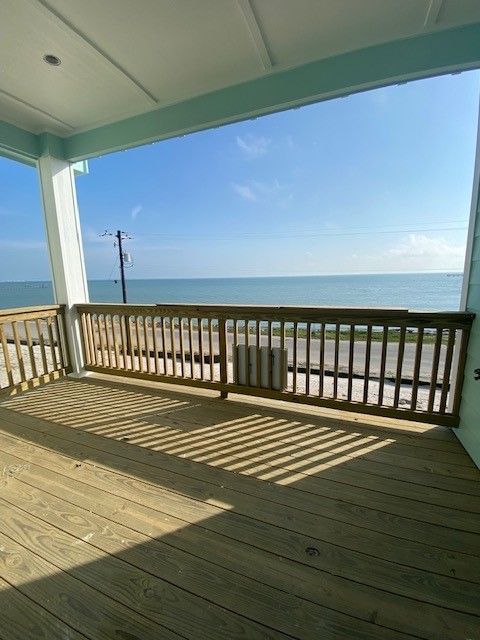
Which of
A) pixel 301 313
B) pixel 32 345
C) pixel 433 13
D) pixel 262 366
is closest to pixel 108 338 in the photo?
pixel 32 345

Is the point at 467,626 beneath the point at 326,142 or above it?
beneath

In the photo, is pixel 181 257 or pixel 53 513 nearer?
pixel 53 513

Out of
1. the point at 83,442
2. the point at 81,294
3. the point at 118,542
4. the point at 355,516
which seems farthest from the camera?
the point at 81,294

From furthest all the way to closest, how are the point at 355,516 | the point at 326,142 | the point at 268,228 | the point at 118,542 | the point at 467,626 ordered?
the point at 268,228 → the point at 326,142 → the point at 355,516 → the point at 118,542 → the point at 467,626

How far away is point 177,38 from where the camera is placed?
1.82 metres

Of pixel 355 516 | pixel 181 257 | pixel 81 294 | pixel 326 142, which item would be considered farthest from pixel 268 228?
pixel 355 516

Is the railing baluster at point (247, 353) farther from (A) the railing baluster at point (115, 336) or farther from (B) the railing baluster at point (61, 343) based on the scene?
(B) the railing baluster at point (61, 343)

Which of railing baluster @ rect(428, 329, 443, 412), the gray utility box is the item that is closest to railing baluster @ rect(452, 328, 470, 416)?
railing baluster @ rect(428, 329, 443, 412)

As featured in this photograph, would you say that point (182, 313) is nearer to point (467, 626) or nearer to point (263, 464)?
point (263, 464)

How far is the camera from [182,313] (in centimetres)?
278

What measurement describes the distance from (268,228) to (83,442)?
32325 millimetres

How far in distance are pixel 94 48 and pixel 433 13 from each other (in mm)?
2208

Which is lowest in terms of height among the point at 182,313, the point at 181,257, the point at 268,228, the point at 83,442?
the point at 83,442

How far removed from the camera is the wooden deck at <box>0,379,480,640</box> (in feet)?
2.98
